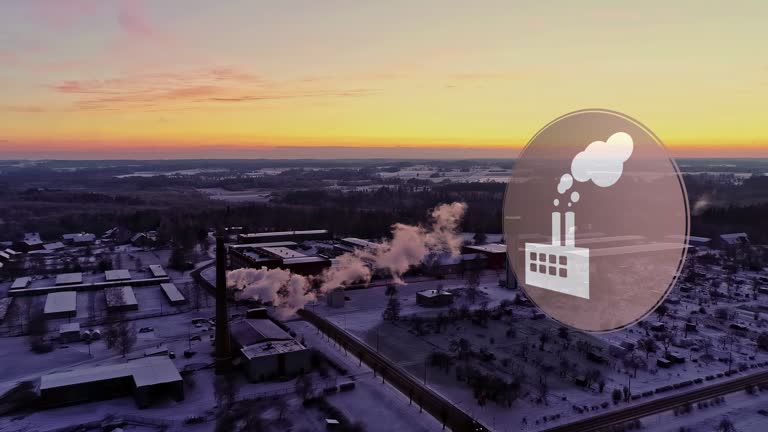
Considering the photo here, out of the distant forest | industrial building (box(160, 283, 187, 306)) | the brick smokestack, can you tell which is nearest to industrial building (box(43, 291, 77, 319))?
industrial building (box(160, 283, 187, 306))

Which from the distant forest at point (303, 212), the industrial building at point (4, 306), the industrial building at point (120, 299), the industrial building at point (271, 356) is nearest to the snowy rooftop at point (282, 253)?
the distant forest at point (303, 212)

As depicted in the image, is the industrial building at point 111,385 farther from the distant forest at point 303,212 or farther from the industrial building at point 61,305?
the distant forest at point 303,212

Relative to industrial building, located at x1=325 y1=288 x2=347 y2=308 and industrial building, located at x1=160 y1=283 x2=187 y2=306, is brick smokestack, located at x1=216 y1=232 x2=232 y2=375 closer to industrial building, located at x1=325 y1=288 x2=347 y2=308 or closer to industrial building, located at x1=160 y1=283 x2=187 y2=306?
industrial building, located at x1=325 y1=288 x2=347 y2=308

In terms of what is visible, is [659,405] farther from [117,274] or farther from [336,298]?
[117,274]

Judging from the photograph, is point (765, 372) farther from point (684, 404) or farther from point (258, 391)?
point (258, 391)

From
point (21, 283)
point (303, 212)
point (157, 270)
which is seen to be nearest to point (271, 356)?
point (157, 270)

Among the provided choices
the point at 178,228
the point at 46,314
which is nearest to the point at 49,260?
the point at 178,228
